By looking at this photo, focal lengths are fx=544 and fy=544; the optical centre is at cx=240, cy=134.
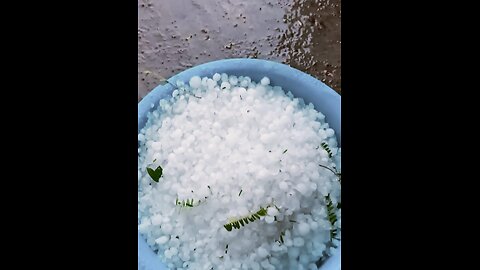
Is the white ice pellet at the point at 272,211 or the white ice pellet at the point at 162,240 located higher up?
the white ice pellet at the point at 272,211

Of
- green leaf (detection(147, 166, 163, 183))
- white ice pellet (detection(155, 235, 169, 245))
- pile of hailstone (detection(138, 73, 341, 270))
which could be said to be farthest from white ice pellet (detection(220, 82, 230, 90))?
white ice pellet (detection(155, 235, 169, 245))

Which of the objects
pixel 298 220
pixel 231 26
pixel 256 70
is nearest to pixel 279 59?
pixel 231 26

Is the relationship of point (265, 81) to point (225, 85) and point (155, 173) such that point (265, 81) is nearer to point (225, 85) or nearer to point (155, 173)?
point (225, 85)

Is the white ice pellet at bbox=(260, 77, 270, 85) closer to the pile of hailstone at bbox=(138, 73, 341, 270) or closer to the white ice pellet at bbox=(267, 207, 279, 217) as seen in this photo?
the pile of hailstone at bbox=(138, 73, 341, 270)

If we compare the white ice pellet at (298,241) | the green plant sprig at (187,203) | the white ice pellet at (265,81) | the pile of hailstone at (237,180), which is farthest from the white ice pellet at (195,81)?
the white ice pellet at (298,241)

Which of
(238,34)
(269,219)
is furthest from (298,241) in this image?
(238,34)

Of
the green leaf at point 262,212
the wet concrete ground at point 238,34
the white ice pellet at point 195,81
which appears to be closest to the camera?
the green leaf at point 262,212

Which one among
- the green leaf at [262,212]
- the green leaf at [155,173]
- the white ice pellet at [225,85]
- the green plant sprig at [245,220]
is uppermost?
the white ice pellet at [225,85]

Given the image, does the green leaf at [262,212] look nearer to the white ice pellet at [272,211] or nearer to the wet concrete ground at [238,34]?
the white ice pellet at [272,211]
